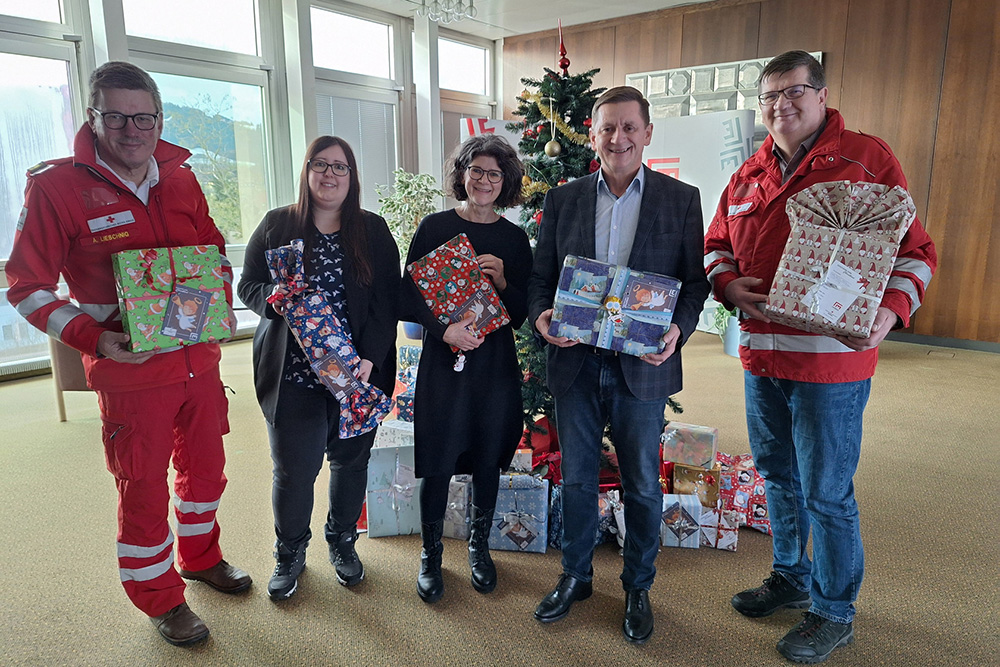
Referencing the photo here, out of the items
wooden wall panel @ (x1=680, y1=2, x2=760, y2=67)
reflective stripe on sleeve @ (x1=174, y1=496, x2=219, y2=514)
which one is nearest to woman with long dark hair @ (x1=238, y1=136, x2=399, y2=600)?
reflective stripe on sleeve @ (x1=174, y1=496, x2=219, y2=514)

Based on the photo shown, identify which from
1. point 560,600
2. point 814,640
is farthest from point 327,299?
point 814,640

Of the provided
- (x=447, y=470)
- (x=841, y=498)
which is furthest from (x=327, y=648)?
(x=841, y=498)

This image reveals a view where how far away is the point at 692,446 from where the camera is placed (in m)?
2.58

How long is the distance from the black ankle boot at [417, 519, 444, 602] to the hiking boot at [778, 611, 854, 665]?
1038 mm

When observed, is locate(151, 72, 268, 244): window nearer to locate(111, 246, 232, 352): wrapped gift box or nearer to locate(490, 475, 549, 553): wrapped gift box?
locate(111, 246, 232, 352): wrapped gift box

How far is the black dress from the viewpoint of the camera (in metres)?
1.98

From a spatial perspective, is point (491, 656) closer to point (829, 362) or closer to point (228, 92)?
point (829, 362)

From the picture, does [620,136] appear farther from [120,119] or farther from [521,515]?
[521,515]

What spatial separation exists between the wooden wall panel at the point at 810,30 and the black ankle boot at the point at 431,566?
5.71 metres

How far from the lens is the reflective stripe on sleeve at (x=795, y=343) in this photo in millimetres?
1637

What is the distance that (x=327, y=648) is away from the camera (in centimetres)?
186

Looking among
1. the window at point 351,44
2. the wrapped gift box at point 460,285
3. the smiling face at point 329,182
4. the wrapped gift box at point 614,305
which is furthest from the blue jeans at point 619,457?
the window at point 351,44

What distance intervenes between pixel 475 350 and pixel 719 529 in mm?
1232

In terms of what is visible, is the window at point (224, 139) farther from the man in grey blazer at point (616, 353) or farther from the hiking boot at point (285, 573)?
the man in grey blazer at point (616, 353)
